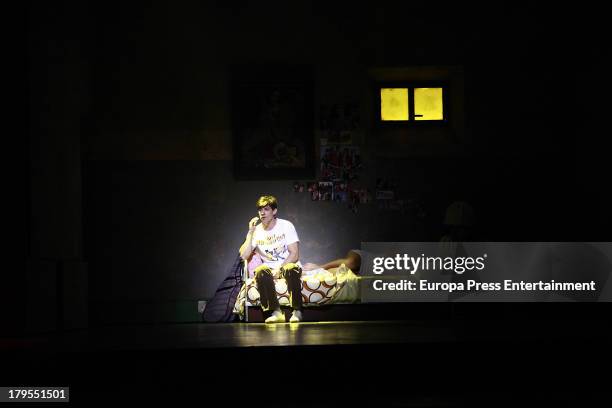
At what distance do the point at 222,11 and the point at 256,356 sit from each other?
191 inches

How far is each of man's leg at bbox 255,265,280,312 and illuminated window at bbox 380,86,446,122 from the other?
2.46m

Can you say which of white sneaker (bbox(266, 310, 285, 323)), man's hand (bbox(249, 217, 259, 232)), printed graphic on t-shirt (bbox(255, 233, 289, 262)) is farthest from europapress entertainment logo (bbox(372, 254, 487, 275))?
man's hand (bbox(249, 217, 259, 232))

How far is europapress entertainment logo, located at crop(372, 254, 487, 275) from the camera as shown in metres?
9.62

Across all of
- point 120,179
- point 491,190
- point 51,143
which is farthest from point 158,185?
point 491,190

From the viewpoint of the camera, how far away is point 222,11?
32.1ft

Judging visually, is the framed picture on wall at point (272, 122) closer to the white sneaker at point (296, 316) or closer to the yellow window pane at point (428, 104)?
the yellow window pane at point (428, 104)

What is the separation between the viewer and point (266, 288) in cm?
909

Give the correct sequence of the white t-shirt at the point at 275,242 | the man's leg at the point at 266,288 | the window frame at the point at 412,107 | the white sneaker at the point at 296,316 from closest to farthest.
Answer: the man's leg at the point at 266,288
the white sneaker at the point at 296,316
the white t-shirt at the point at 275,242
the window frame at the point at 412,107

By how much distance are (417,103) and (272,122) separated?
5.60 ft

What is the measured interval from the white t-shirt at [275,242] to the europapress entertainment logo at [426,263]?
1000 millimetres

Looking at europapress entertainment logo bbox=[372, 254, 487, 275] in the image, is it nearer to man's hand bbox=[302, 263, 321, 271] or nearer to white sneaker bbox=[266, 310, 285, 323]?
man's hand bbox=[302, 263, 321, 271]

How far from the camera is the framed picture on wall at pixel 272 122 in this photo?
9773mm

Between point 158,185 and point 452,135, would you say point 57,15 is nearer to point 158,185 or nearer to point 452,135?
point 158,185

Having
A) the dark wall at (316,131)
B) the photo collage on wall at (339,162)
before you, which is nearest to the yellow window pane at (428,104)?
the dark wall at (316,131)
